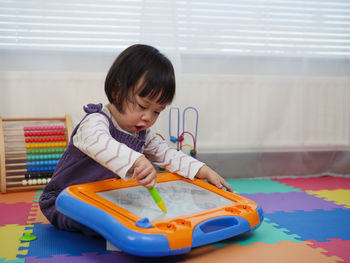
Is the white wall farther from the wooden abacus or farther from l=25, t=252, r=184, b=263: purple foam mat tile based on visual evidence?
l=25, t=252, r=184, b=263: purple foam mat tile

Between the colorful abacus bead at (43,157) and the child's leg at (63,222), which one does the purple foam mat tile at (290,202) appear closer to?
the child's leg at (63,222)

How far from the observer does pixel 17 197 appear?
125 cm

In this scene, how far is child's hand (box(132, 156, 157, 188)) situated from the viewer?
0.73 m

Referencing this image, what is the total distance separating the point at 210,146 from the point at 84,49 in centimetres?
71

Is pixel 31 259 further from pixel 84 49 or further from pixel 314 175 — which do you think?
pixel 314 175

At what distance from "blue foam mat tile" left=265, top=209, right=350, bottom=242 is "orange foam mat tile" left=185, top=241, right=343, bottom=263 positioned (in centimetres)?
8

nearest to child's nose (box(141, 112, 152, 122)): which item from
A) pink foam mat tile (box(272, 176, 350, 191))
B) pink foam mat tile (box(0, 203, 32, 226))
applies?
pink foam mat tile (box(0, 203, 32, 226))

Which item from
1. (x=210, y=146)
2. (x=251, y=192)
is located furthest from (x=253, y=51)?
(x=251, y=192)

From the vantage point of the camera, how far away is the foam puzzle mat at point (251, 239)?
72 cm

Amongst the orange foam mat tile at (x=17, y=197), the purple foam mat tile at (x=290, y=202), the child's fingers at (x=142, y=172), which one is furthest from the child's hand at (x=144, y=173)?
the orange foam mat tile at (x=17, y=197)

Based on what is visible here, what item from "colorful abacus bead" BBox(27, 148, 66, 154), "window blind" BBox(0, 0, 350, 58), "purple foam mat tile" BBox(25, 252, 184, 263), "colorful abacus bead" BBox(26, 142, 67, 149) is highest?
"window blind" BBox(0, 0, 350, 58)

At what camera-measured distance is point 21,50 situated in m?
1.40

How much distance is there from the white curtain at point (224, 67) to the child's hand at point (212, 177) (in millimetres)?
519

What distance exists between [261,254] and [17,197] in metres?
0.93
